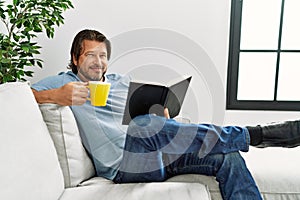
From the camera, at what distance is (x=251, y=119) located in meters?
2.62

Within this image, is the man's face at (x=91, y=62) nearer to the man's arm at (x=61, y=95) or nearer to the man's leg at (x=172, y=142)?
the man's arm at (x=61, y=95)

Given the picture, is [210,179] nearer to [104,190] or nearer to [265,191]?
[265,191]

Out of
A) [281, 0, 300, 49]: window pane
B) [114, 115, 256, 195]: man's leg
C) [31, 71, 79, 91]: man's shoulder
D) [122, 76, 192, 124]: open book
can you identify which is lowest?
[114, 115, 256, 195]: man's leg

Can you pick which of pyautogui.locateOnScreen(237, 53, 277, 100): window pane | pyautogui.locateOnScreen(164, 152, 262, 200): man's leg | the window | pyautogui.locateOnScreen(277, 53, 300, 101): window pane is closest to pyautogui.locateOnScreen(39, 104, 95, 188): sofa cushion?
pyautogui.locateOnScreen(164, 152, 262, 200): man's leg

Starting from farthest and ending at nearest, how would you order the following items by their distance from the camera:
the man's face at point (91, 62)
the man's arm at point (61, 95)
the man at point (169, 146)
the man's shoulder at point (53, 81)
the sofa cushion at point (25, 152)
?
the man's face at point (91, 62) → the man's shoulder at point (53, 81) → the man's arm at point (61, 95) → the man at point (169, 146) → the sofa cushion at point (25, 152)

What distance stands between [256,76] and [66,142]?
1796 mm

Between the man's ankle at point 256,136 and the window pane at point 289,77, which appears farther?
the window pane at point 289,77

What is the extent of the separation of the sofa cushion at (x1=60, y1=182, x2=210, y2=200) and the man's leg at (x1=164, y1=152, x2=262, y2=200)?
0.25 ft

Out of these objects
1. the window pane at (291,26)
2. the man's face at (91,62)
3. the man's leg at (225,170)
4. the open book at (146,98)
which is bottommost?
the man's leg at (225,170)

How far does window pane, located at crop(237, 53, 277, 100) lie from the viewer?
8.91 ft

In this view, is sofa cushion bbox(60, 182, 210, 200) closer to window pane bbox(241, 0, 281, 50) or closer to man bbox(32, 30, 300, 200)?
man bbox(32, 30, 300, 200)

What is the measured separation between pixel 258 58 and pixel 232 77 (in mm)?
260

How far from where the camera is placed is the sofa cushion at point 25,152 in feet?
3.55

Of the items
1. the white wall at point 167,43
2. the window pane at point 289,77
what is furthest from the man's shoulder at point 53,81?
the window pane at point 289,77
